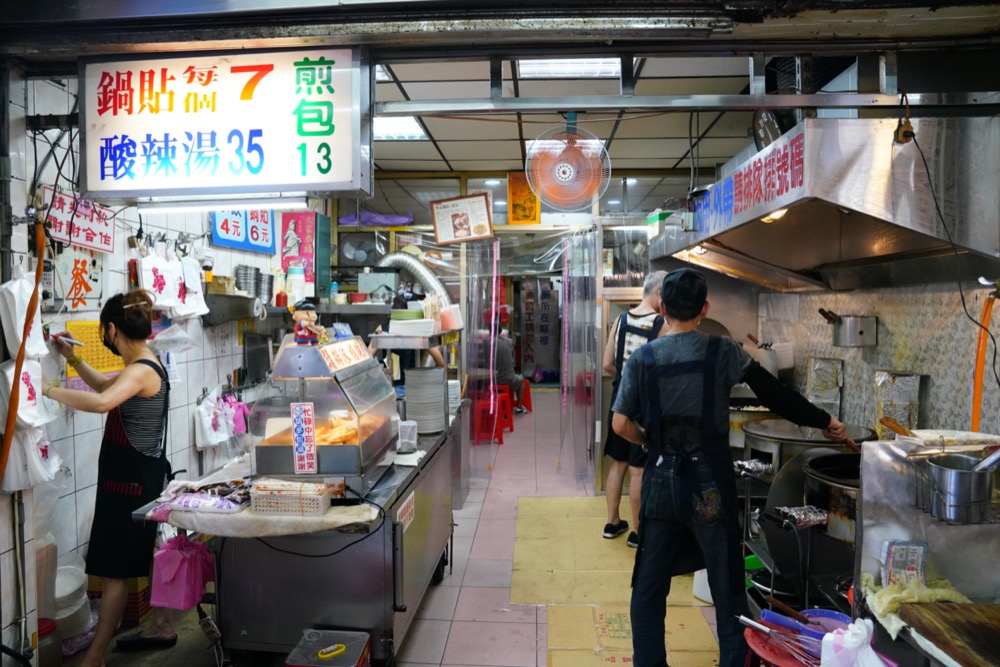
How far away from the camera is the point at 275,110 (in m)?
2.30

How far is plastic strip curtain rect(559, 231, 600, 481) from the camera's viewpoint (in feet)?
20.1

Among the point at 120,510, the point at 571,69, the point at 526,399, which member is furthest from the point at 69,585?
the point at 526,399

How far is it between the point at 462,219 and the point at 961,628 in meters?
5.86

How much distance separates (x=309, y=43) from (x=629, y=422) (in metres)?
2.02

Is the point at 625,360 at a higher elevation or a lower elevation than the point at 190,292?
lower

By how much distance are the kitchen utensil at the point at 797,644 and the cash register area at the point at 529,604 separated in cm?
102

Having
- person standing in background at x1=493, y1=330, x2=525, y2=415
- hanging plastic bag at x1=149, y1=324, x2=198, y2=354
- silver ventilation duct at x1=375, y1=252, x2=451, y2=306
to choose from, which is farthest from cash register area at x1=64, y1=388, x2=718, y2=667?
person standing in background at x1=493, y1=330, x2=525, y2=415

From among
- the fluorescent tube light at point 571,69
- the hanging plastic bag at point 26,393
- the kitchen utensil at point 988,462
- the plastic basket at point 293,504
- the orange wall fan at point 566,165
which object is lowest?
the plastic basket at point 293,504

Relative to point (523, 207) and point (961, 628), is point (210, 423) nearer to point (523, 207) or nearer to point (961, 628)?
point (523, 207)

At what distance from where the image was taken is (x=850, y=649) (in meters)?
1.88

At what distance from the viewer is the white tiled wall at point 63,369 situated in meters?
2.62

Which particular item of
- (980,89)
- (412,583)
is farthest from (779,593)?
(980,89)

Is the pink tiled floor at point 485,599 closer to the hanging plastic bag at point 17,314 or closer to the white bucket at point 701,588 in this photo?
the white bucket at point 701,588

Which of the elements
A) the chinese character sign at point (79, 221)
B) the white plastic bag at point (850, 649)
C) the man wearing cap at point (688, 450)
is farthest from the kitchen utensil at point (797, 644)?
the chinese character sign at point (79, 221)
